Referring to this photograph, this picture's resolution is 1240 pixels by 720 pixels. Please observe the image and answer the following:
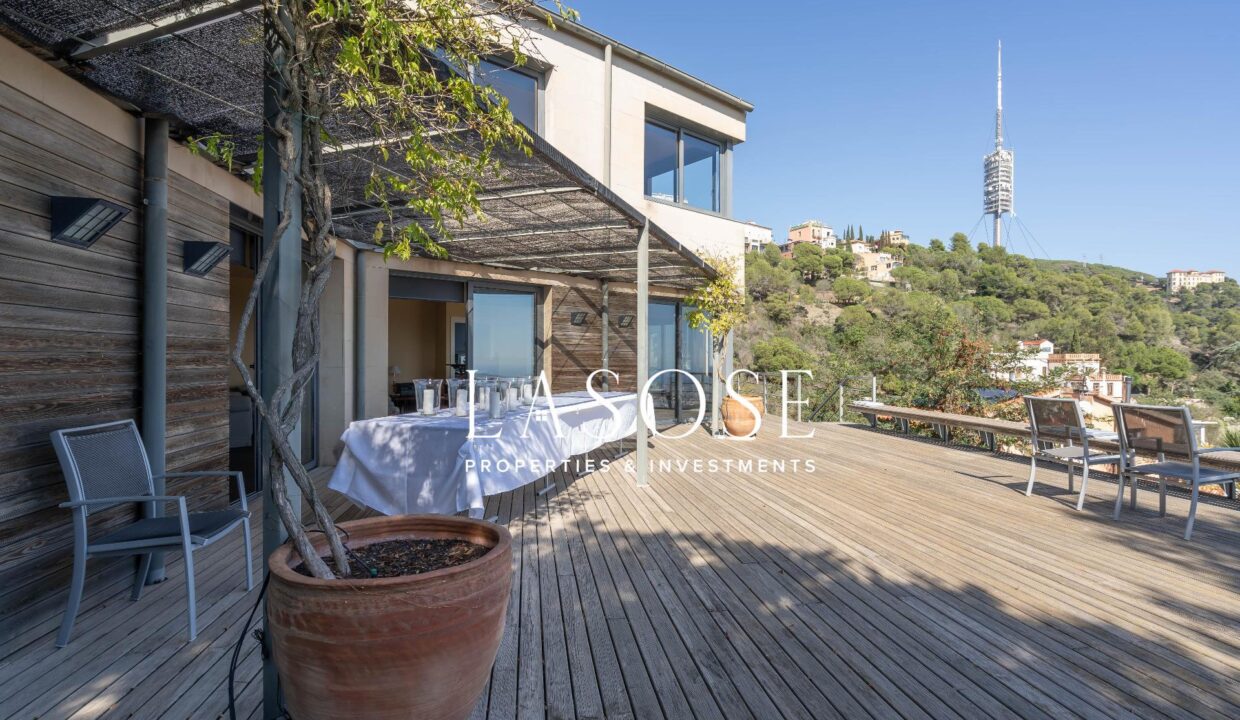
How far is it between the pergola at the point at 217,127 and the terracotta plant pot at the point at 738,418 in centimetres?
302

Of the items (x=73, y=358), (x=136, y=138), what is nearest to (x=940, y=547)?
(x=73, y=358)

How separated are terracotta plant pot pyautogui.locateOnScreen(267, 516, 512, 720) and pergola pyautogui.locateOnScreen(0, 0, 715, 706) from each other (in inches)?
15.9

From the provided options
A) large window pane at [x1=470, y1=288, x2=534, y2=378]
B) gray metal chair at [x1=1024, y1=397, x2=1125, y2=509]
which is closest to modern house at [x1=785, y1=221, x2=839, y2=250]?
large window pane at [x1=470, y1=288, x2=534, y2=378]

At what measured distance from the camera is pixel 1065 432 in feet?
16.2

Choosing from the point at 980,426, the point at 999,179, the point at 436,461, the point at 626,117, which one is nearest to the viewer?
the point at 436,461

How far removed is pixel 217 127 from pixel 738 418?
6.65 m

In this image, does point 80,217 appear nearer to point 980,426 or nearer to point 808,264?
point 980,426

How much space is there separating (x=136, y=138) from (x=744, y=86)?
8.73 meters

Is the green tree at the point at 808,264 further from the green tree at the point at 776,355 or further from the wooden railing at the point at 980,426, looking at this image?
the wooden railing at the point at 980,426

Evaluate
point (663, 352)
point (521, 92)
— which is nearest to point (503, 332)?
point (663, 352)

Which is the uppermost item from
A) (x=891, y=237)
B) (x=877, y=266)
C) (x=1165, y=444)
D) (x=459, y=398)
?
(x=891, y=237)

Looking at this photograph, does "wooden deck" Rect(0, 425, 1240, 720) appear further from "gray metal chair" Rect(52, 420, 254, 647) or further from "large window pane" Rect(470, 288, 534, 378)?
"large window pane" Rect(470, 288, 534, 378)

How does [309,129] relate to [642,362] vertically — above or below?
above

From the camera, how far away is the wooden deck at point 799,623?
209 centimetres
